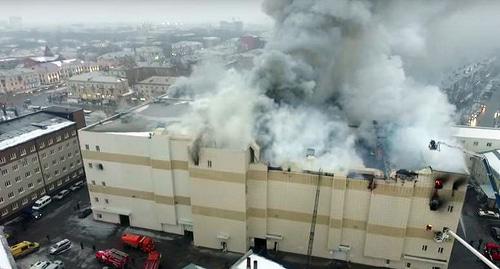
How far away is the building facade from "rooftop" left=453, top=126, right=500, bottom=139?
8237 cm

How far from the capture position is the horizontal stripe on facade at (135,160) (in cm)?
2592

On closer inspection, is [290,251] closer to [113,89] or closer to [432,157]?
[432,157]

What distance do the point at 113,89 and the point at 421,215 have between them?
57.6 m

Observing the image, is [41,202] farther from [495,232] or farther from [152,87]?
[152,87]

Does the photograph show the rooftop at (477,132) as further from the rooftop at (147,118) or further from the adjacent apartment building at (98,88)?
the adjacent apartment building at (98,88)

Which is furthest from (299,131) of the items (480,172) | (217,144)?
(480,172)

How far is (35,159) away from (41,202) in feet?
12.4

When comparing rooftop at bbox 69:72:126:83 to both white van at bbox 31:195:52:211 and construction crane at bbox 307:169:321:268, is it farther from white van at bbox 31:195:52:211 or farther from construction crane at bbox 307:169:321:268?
construction crane at bbox 307:169:321:268

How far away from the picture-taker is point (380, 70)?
31.9 metres

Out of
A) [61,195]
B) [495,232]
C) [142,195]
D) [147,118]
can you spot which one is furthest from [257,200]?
[61,195]

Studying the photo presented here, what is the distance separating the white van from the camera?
30.8 m

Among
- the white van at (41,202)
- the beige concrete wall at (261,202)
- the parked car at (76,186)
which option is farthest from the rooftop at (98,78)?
the beige concrete wall at (261,202)

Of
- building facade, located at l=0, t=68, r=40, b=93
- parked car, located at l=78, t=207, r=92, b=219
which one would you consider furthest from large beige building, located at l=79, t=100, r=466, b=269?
building facade, located at l=0, t=68, r=40, b=93

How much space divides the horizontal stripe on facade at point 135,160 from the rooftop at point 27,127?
738 centimetres
